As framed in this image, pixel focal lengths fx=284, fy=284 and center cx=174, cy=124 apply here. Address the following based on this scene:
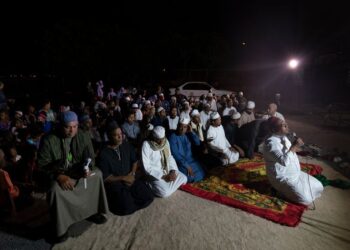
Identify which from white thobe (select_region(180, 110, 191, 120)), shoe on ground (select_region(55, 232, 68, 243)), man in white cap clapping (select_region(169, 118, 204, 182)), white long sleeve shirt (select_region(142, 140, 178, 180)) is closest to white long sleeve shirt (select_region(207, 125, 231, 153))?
man in white cap clapping (select_region(169, 118, 204, 182))

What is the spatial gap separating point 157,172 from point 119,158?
0.83 m

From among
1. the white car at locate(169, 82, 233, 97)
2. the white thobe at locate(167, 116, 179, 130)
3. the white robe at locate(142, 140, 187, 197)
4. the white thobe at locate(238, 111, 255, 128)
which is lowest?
the white robe at locate(142, 140, 187, 197)

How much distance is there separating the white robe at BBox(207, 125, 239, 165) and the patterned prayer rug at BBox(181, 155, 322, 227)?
0.20m

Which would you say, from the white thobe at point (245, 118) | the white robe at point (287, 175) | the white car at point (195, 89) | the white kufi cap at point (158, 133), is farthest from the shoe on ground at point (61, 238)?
the white car at point (195, 89)

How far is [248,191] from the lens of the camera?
16.5 ft

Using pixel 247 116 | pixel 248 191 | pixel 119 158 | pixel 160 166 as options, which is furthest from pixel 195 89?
pixel 119 158

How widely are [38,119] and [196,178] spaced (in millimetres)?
4239

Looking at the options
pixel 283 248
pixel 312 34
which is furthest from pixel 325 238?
pixel 312 34

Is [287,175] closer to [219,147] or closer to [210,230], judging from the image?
[210,230]

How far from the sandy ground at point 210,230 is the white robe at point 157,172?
0.69 ft

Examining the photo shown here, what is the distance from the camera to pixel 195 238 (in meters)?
3.74

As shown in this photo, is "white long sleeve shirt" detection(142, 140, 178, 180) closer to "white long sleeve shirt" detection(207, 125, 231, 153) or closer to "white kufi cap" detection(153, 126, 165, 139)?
"white kufi cap" detection(153, 126, 165, 139)

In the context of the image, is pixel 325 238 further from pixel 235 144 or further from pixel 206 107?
pixel 206 107

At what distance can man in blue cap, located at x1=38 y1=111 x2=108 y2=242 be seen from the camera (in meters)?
3.46
